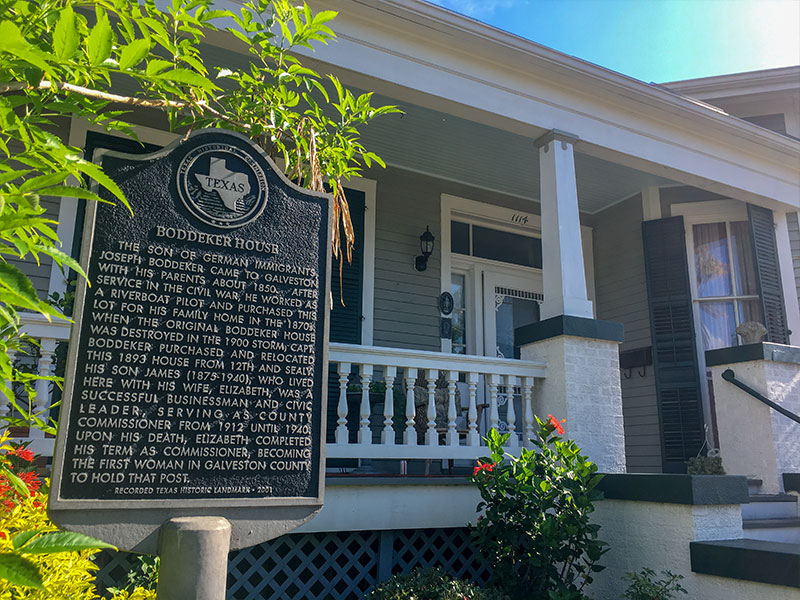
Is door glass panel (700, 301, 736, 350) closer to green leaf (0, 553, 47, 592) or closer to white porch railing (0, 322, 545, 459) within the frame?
white porch railing (0, 322, 545, 459)

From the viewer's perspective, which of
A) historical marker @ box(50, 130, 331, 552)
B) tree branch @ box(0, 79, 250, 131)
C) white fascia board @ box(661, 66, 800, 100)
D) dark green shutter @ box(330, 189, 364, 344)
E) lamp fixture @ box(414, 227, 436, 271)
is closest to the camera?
tree branch @ box(0, 79, 250, 131)

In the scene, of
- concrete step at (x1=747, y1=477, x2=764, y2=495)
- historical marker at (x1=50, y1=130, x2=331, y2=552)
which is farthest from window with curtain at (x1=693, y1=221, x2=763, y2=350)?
historical marker at (x1=50, y1=130, x2=331, y2=552)

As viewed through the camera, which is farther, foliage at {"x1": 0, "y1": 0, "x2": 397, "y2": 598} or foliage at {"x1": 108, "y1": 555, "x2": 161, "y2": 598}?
foliage at {"x1": 108, "y1": 555, "x2": 161, "y2": 598}

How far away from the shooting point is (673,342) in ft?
26.4

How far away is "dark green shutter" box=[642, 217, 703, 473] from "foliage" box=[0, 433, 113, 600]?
22.7 feet

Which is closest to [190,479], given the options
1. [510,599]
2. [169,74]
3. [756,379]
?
[169,74]

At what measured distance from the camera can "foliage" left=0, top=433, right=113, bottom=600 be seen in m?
1.30

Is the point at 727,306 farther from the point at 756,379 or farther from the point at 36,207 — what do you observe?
the point at 36,207

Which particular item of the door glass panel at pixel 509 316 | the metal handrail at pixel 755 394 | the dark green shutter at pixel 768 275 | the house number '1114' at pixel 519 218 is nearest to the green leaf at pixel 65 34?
the metal handrail at pixel 755 394

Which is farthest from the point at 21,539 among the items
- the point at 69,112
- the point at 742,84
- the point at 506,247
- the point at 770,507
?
the point at 742,84

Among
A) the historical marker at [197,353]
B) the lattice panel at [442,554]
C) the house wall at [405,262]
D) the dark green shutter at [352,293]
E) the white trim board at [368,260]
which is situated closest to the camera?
the historical marker at [197,353]

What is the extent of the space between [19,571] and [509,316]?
7.68 metres

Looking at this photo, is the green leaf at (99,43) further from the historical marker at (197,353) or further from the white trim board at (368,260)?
the white trim board at (368,260)

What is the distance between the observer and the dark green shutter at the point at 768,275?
25.5ft
